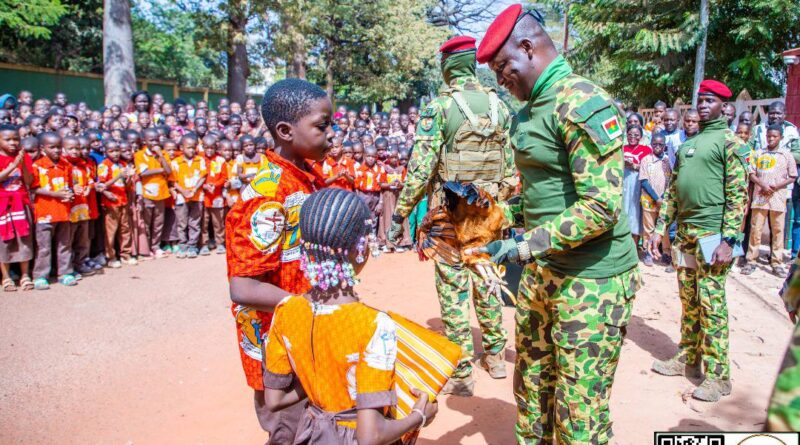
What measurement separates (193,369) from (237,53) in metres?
14.6

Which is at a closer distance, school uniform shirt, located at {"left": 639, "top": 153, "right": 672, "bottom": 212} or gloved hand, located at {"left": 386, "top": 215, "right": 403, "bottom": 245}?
gloved hand, located at {"left": 386, "top": 215, "right": 403, "bottom": 245}

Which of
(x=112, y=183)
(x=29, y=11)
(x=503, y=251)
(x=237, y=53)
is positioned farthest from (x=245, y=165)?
(x=237, y=53)

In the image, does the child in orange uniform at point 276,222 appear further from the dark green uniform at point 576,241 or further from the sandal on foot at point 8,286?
the sandal on foot at point 8,286

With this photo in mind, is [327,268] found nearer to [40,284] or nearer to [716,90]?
[716,90]

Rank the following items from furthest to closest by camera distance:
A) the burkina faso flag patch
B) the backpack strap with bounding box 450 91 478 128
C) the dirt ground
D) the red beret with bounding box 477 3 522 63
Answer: the backpack strap with bounding box 450 91 478 128, the dirt ground, the red beret with bounding box 477 3 522 63, the burkina faso flag patch

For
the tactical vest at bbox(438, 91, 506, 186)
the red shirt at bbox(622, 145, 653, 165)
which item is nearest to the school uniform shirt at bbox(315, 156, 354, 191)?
the red shirt at bbox(622, 145, 653, 165)

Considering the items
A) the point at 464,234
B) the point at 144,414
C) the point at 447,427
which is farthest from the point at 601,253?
the point at 144,414

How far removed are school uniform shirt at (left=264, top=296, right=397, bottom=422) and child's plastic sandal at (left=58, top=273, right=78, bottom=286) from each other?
19.5ft

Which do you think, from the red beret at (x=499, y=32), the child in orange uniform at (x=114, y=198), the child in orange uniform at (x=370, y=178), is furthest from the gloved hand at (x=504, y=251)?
the child in orange uniform at (x=370, y=178)

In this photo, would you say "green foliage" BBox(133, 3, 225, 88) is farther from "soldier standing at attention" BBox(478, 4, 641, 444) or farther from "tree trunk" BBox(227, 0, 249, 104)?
"soldier standing at attention" BBox(478, 4, 641, 444)

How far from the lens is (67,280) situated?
21.9 ft

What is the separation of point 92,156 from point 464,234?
688cm

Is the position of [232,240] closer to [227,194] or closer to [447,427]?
[447,427]

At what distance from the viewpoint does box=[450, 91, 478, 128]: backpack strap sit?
3.93m
